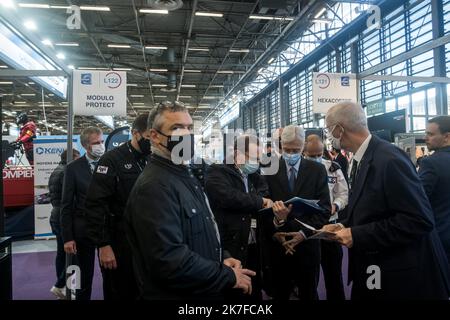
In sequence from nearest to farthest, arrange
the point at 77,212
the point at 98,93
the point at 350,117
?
the point at 350,117, the point at 77,212, the point at 98,93

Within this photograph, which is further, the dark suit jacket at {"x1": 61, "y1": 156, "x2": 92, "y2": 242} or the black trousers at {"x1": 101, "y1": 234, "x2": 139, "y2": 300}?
the dark suit jacket at {"x1": 61, "y1": 156, "x2": 92, "y2": 242}

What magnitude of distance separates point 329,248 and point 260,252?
0.70m

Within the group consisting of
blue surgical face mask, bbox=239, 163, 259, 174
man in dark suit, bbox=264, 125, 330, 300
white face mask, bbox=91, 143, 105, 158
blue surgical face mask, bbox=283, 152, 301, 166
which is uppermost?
white face mask, bbox=91, 143, 105, 158

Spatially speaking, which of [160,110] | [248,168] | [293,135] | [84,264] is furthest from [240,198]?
[84,264]

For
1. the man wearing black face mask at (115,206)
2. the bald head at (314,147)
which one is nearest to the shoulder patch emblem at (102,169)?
the man wearing black face mask at (115,206)

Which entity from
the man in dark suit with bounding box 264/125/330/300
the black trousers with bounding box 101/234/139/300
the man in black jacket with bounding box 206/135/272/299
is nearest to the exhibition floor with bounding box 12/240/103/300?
the black trousers with bounding box 101/234/139/300

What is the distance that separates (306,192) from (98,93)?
3.18 metres

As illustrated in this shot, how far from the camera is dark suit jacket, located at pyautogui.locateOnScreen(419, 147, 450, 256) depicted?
2.32 metres

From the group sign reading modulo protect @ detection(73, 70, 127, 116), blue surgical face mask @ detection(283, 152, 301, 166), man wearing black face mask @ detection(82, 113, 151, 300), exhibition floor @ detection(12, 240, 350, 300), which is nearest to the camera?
man wearing black face mask @ detection(82, 113, 151, 300)

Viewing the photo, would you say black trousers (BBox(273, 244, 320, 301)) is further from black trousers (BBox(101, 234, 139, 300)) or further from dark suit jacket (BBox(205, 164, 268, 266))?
black trousers (BBox(101, 234, 139, 300))

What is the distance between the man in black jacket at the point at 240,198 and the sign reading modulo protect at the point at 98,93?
2.66 metres

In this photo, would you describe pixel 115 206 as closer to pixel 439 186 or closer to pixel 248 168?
pixel 248 168

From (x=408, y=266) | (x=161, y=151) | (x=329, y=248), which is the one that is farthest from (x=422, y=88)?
(x=161, y=151)

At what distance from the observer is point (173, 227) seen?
129 centimetres
